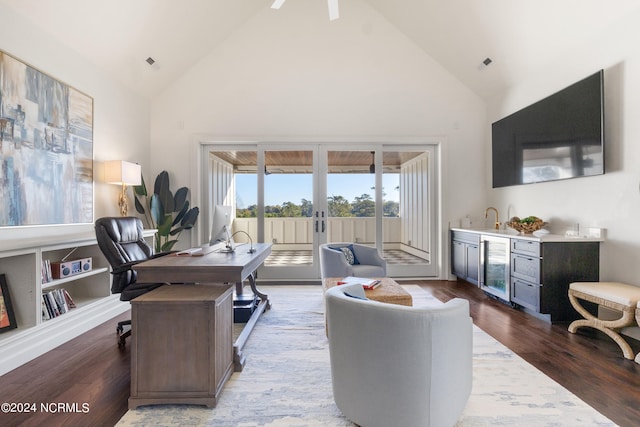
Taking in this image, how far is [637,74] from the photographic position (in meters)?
2.63

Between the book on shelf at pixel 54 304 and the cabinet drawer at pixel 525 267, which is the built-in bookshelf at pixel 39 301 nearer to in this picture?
the book on shelf at pixel 54 304

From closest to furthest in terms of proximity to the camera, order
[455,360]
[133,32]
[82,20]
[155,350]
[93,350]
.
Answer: [455,360] < [155,350] < [93,350] < [82,20] < [133,32]

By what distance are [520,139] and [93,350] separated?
5.19 m

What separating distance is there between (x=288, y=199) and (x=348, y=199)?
0.97 m

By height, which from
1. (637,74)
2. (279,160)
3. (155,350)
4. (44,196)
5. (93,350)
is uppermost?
(637,74)

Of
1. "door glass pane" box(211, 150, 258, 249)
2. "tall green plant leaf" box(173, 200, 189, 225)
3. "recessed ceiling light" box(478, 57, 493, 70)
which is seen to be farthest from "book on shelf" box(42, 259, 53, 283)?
"recessed ceiling light" box(478, 57, 493, 70)

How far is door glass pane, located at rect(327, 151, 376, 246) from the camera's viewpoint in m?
4.93

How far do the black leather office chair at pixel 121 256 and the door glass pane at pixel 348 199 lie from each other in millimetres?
2870

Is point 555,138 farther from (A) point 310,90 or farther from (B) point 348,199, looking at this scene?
(A) point 310,90

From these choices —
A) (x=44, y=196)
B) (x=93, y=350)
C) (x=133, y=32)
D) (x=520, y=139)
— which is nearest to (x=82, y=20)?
(x=133, y=32)

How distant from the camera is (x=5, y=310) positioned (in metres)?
2.31

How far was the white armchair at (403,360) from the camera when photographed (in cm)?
135

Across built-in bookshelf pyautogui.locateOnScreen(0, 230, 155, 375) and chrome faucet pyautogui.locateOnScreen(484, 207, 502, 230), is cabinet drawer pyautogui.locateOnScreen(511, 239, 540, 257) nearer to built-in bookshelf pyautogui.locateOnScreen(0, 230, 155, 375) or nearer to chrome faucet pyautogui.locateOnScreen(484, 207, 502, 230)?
chrome faucet pyautogui.locateOnScreen(484, 207, 502, 230)

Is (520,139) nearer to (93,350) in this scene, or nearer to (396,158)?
(396,158)
